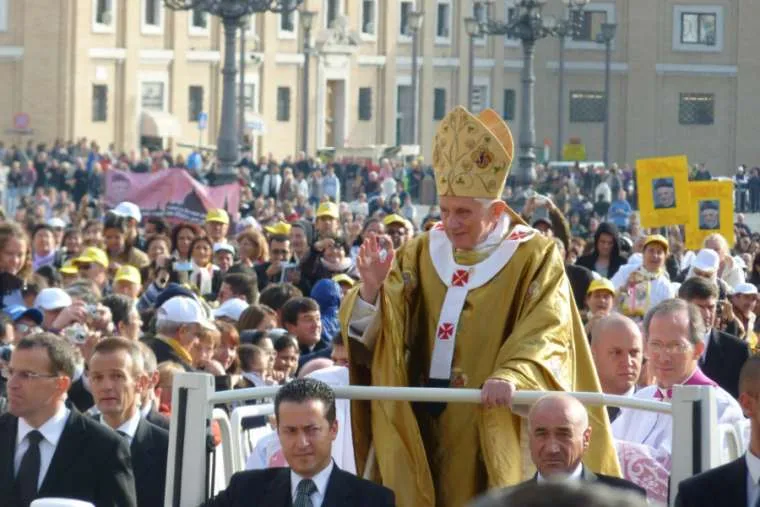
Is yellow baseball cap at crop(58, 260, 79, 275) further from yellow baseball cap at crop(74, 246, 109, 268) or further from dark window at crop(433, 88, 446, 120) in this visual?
dark window at crop(433, 88, 446, 120)

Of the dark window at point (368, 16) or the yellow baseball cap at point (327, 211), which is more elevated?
the dark window at point (368, 16)

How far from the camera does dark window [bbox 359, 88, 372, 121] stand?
70.4 m

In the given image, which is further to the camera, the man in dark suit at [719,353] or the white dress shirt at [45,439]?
the man in dark suit at [719,353]

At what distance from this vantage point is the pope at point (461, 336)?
7.33 m

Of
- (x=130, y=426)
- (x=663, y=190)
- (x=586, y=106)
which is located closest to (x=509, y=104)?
(x=586, y=106)

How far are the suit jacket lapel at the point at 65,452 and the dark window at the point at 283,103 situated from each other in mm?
58788

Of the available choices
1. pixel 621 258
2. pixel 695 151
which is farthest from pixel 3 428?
pixel 695 151

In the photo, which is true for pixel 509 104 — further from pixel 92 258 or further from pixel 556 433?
pixel 556 433

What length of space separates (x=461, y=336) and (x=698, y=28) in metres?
69.6

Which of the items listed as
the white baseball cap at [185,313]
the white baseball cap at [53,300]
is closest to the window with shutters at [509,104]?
the white baseball cap at [53,300]

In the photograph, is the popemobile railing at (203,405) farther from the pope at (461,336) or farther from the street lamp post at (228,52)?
the street lamp post at (228,52)

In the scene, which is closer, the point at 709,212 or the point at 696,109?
the point at 709,212

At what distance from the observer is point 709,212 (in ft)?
66.2

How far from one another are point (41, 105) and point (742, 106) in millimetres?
Answer: 27318
